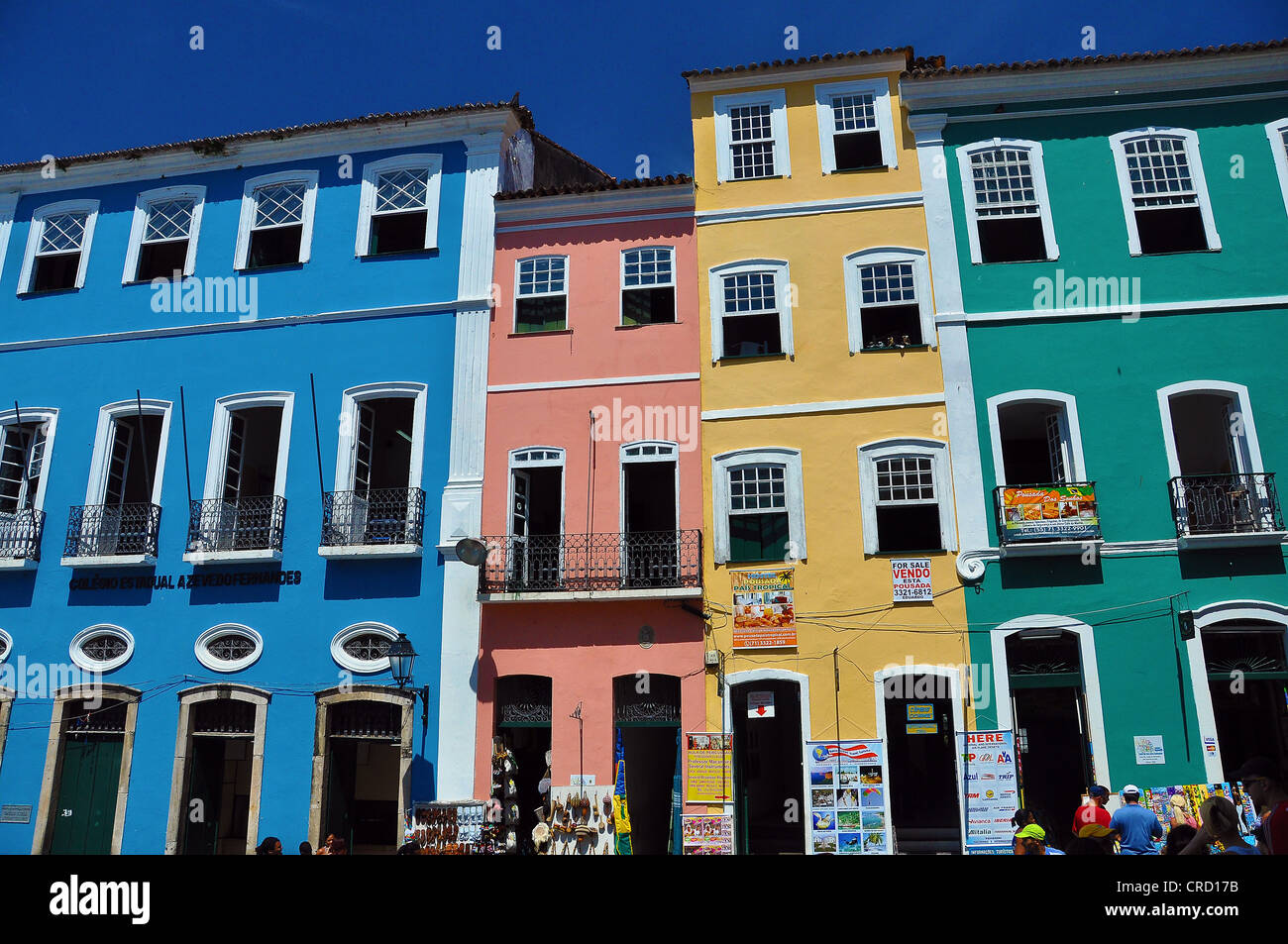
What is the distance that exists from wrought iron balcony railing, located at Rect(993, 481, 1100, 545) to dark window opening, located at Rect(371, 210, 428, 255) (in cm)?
1185

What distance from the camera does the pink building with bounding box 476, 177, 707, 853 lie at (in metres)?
15.1

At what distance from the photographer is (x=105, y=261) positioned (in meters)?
19.1

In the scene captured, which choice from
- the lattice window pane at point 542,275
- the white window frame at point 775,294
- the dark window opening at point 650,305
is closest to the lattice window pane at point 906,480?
→ the white window frame at point 775,294

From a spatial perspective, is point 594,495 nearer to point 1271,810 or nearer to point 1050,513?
point 1050,513

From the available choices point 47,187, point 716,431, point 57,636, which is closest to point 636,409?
point 716,431

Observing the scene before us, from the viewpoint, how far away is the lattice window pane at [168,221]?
62.5ft

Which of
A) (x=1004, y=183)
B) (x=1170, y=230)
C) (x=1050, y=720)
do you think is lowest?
(x=1050, y=720)

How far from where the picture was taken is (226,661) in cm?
1619

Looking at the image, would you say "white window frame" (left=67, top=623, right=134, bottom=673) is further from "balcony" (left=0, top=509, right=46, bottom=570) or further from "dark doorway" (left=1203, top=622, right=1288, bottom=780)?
"dark doorway" (left=1203, top=622, right=1288, bottom=780)

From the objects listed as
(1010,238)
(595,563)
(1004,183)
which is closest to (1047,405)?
(1010,238)

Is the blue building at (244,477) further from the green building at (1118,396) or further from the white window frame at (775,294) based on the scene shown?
the green building at (1118,396)

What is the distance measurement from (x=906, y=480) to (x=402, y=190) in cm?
1111

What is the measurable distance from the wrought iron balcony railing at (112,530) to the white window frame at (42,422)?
99 cm
